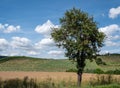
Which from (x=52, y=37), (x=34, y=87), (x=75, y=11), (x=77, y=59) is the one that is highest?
(x=75, y=11)

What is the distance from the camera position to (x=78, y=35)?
110 feet

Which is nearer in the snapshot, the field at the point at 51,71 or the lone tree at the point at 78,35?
the lone tree at the point at 78,35

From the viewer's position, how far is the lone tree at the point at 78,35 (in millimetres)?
33312

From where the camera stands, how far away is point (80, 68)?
35.1m

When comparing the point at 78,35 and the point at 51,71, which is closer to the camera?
the point at 78,35

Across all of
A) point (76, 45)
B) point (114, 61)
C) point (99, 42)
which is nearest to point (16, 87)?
point (76, 45)

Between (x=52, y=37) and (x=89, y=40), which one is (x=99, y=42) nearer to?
(x=89, y=40)

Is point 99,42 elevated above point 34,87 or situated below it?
above

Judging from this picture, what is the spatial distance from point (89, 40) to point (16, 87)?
32.4ft

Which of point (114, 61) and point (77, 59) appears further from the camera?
point (114, 61)

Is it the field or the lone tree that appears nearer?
the lone tree

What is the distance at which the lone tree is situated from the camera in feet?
109

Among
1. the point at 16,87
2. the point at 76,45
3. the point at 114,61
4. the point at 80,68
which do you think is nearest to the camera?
the point at 16,87

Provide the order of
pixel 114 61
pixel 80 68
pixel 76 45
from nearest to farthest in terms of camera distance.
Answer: pixel 76 45 < pixel 80 68 < pixel 114 61
